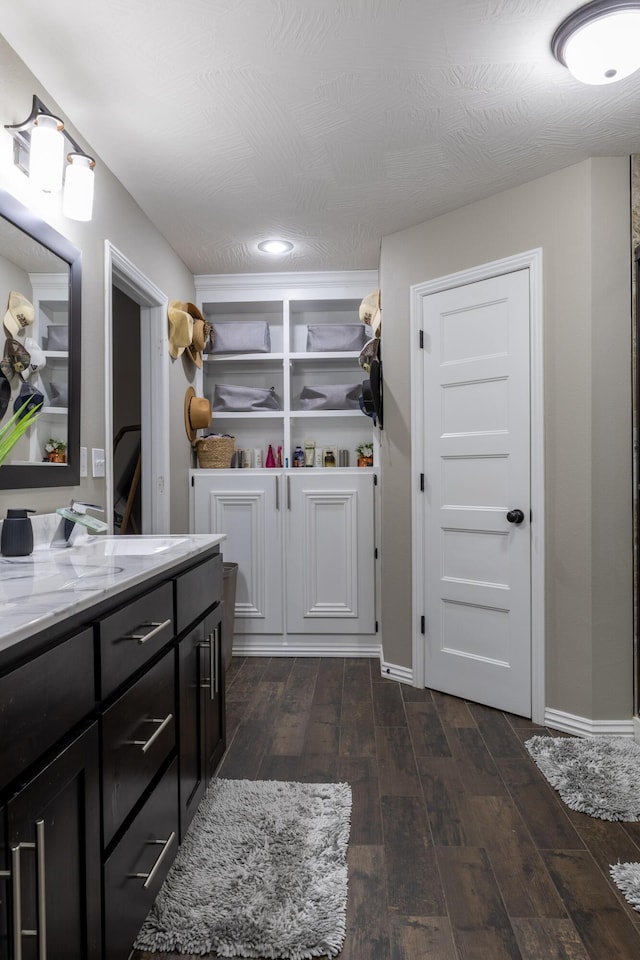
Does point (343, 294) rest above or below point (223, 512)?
above

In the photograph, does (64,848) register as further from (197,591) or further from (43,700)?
(197,591)

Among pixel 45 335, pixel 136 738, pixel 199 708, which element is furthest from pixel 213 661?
pixel 45 335

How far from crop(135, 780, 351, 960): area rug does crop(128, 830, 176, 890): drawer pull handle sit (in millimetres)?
144

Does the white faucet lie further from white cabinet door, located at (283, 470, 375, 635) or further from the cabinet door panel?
white cabinet door, located at (283, 470, 375, 635)

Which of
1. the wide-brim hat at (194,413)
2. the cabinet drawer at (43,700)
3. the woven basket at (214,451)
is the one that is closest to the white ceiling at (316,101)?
the wide-brim hat at (194,413)

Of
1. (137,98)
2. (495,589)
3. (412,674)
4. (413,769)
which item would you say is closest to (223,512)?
(412,674)

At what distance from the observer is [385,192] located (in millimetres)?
2775

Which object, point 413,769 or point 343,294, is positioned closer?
point 413,769

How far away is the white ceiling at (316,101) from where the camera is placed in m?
1.71

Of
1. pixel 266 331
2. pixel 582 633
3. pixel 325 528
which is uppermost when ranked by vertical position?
pixel 266 331

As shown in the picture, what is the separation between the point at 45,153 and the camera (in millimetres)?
1788

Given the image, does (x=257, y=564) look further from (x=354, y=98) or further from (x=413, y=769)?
(x=354, y=98)

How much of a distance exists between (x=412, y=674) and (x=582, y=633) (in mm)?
965

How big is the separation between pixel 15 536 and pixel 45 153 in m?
1.16
